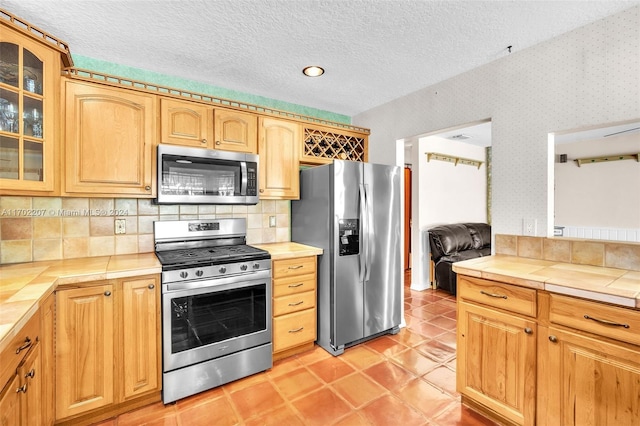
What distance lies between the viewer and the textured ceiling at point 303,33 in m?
1.72

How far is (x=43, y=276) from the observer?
1646 mm

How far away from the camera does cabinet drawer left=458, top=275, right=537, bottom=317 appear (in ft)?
5.28

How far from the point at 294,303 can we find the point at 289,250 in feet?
1.48

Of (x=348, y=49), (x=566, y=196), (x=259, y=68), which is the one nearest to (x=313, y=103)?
(x=259, y=68)

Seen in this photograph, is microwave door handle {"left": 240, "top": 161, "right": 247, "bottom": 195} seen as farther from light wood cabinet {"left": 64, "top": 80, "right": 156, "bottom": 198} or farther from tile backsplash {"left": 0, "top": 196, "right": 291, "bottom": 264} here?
light wood cabinet {"left": 64, "top": 80, "right": 156, "bottom": 198}

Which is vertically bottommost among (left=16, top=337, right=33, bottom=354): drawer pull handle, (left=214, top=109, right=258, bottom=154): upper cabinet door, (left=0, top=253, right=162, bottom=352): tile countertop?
(left=16, top=337, right=33, bottom=354): drawer pull handle

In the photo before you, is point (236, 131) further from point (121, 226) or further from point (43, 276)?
point (43, 276)

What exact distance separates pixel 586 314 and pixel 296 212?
2.31 metres

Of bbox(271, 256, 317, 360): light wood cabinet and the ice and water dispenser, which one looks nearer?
bbox(271, 256, 317, 360): light wood cabinet

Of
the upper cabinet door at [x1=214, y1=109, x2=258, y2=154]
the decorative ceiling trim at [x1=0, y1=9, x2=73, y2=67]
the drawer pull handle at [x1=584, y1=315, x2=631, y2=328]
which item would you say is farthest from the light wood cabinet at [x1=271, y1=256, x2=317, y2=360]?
the decorative ceiling trim at [x1=0, y1=9, x2=73, y2=67]

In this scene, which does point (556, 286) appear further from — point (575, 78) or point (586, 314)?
point (575, 78)

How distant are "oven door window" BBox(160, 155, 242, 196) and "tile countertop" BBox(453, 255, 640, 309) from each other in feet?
6.00

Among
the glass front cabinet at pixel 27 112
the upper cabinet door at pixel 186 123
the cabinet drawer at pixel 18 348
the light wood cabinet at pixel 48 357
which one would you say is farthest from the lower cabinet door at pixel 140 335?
the upper cabinet door at pixel 186 123

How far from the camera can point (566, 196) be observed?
5641mm
